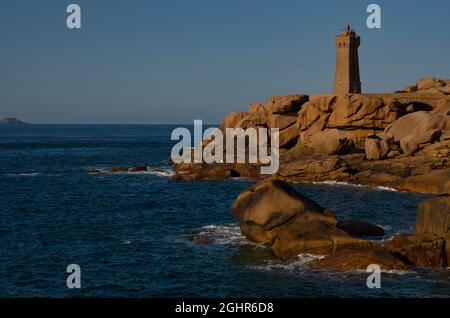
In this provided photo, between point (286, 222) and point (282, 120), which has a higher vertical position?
point (282, 120)

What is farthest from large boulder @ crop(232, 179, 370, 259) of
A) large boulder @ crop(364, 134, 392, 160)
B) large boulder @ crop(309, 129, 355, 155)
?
large boulder @ crop(309, 129, 355, 155)

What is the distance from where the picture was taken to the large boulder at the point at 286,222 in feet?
93.7

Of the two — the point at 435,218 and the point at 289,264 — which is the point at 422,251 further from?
the point at 289,264

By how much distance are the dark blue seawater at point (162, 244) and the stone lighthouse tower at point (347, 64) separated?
2911cm

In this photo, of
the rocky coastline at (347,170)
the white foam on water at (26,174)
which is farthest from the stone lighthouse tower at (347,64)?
the white foam on water at (26,174)

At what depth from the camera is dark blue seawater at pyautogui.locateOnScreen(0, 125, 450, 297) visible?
24.5 m

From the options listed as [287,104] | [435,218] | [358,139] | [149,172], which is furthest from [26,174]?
[435,218]

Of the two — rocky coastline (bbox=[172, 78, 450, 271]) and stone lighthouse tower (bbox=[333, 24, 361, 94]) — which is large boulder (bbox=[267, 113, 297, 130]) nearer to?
rocky coastline (bbox=[172, 78, 450, 271])

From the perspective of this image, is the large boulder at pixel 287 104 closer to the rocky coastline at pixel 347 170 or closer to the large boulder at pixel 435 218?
the rocky coastline at pixel 347 170

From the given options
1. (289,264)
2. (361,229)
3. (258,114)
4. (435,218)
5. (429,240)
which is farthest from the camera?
(258,114)

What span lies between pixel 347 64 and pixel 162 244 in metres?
56.3

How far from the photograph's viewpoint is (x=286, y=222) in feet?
98.9

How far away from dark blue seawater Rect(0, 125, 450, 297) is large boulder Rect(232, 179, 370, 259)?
1.04 metres
